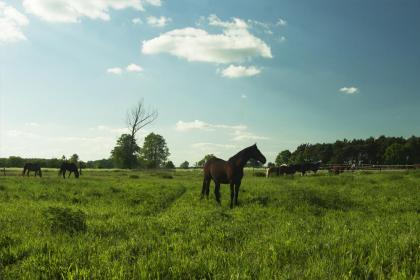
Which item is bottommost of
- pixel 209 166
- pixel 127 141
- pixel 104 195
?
pixel 104 195

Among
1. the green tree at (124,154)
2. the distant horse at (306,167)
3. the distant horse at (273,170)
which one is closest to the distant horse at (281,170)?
the distant horse at (273,170)

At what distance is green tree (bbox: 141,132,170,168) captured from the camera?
481 feet

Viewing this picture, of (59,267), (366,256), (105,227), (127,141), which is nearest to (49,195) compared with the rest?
(105,227)

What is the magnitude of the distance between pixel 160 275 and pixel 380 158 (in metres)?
185

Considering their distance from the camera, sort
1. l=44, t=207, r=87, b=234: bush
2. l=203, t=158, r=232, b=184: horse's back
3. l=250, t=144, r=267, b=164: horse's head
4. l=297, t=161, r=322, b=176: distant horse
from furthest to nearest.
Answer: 1. l=297, t=161, r=322, b=176: distant horse
2. l=250, t=144, r=267, b=164: horse's head
3. l=203, t=158, r=232, b=184: horse's back
4. l=44, t=207, r=87, b=234: bush

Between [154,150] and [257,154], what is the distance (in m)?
132

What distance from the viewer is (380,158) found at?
564 ft

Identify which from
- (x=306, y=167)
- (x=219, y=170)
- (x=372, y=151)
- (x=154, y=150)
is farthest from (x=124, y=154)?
(x=372, y=151)

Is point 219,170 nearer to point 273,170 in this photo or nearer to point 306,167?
point 273,170

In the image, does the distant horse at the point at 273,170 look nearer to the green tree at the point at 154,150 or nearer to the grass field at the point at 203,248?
the grass field at the point at 203,248

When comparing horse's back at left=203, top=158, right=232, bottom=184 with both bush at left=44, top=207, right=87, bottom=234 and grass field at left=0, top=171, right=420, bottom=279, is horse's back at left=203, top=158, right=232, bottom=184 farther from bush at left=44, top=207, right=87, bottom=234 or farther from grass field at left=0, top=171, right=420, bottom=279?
bush at left=44, top=207, right=87, bottom=234

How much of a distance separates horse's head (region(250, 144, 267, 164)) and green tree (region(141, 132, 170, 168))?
12710cm

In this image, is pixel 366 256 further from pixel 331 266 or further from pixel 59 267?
pixel 59 267

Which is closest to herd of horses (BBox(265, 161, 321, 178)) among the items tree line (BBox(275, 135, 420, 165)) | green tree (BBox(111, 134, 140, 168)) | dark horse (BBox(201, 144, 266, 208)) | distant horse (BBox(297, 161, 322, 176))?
distant horse (BBox(297, 161, 322, 176))
